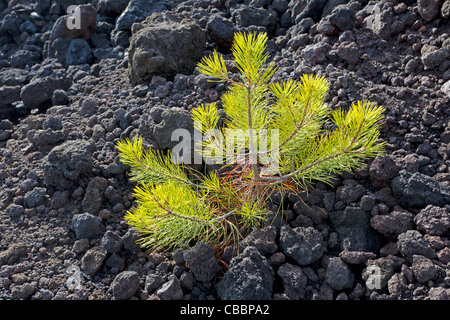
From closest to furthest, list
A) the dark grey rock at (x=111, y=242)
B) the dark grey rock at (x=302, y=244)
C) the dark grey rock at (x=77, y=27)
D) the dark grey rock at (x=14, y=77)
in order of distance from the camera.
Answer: the dark grey rock at (x=302, y=244), the dark grey rock at (x=111, y=242), the dark grey rock at (x=14, y=77), the dark grey rock at (x=77, y=27)

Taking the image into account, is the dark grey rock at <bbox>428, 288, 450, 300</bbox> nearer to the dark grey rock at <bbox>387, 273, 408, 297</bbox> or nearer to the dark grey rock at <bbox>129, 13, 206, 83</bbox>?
the dark grey rock at <bbox>387, 273, 408, 297</bbox>

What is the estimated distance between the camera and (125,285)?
1.71 metres

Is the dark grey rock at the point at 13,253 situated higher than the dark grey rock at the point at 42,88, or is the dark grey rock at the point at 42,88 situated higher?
the dark grey rock at the point at 42,88

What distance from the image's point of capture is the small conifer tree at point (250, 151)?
5.09 ft

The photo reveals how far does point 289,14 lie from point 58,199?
2.09m

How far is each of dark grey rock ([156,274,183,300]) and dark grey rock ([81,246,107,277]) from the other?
1.06 ft

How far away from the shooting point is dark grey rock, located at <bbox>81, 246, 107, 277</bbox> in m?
1.81

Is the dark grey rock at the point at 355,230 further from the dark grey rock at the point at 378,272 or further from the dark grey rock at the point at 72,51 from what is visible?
the dark grey rock at the point at 72,51

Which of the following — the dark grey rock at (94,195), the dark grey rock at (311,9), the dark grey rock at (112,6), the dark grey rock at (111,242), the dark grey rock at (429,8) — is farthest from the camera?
the dark grey rock at (112,6)

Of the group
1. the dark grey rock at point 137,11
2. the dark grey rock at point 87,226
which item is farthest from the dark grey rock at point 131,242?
the dark grey rock at point 137,11

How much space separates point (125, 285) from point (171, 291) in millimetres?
203

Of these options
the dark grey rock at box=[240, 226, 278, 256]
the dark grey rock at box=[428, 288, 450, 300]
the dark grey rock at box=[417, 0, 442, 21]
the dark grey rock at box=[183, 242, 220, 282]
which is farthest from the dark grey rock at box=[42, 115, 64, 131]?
the dark grey rock at box=[417, 0, 442, 21]

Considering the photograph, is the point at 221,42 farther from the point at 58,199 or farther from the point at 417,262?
the point at 417,262

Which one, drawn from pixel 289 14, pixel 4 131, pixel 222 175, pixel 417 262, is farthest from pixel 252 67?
pixel 4 131
